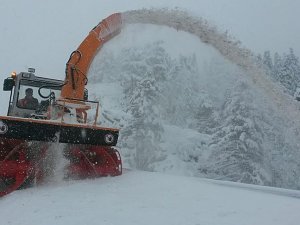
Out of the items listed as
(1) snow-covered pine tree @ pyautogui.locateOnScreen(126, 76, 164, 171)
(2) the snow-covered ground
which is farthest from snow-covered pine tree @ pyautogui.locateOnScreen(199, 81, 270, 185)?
(2) the snow-covered ground

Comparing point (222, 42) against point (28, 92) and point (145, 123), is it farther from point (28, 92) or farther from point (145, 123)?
point (145, 123)

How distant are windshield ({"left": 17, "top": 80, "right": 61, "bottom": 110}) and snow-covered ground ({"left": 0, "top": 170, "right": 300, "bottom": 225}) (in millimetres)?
2499

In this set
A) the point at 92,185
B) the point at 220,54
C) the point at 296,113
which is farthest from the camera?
the point at 220,54

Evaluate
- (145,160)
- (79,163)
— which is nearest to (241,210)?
(79,163)

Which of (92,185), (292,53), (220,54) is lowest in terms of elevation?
(92,185)

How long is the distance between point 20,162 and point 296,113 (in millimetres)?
6119

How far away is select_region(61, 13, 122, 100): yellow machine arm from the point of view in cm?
923

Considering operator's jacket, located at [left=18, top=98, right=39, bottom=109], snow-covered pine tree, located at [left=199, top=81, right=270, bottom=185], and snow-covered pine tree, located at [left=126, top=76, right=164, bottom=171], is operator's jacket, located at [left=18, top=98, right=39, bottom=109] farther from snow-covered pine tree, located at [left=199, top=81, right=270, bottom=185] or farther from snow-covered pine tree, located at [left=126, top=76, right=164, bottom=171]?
snow-covered pine tree, located at [left=126, top=76, right=164, bottom=171]

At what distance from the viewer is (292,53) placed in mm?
51969

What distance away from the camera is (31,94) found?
1021 centimetres

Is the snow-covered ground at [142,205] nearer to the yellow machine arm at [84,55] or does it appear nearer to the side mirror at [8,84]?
the yellow machine arm at [84,55]

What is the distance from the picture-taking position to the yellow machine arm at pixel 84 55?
9.23 metres

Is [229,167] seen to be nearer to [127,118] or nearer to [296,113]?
[127,118]

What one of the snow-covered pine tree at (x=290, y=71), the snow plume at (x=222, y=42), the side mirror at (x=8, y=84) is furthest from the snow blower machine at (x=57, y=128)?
the snow-covered pine tree at (x=290, y=71)
